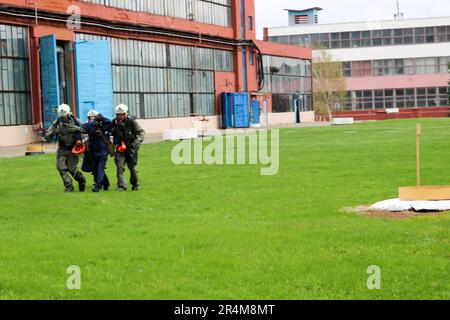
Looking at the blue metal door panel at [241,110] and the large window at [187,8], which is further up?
the large window at [187,8]

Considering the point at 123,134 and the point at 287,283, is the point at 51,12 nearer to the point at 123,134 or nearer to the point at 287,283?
the point at 123,134

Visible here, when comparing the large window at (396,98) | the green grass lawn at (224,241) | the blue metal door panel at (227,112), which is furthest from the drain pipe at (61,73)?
the large window at (396,98)

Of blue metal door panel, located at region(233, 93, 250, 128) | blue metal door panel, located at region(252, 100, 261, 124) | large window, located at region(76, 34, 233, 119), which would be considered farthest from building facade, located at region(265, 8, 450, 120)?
large window, located at region(76, 34, 233, 119)

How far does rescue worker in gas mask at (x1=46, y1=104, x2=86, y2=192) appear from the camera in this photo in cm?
A: 1784

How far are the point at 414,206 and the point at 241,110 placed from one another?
168 ft

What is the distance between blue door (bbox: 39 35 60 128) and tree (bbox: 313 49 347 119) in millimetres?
52177

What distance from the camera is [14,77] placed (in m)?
42.2

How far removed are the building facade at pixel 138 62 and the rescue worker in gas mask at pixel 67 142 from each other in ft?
80.6

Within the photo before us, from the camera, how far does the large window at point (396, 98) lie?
313 feet

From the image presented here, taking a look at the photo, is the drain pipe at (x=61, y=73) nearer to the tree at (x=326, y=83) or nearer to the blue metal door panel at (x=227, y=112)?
the blue metal door panel at (x=227, y=112)

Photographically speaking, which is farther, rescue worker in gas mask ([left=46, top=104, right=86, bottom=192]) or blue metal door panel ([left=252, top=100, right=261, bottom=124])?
blue metal door panel ([left=252, top=100, right=261, bottom=124])

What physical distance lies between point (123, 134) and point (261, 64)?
2068 inches

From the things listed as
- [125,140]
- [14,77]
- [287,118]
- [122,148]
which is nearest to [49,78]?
[14,77]

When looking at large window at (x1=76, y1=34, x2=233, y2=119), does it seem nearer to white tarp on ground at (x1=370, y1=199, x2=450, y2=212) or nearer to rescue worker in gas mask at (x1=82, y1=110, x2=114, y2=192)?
rescue worker in gas mask at (x1=82, y1=110, x2=114, y2=192)
